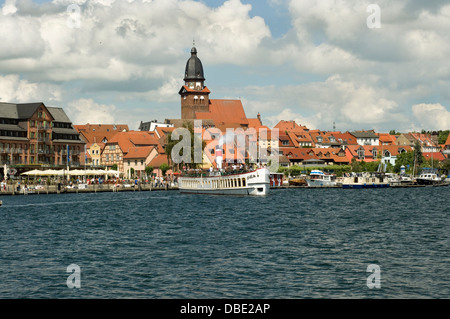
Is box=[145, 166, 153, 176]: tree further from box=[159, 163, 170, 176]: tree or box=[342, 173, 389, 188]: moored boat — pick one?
box=[342, 173, 389, 188]: moored boat

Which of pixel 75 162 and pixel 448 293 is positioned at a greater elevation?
pixel 75 162

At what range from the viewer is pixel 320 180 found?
17112 cm

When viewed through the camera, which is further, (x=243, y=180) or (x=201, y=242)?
(x=243, y=180)

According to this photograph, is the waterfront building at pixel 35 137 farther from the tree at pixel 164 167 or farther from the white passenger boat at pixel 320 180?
the white passenger boat at pixel 320 180

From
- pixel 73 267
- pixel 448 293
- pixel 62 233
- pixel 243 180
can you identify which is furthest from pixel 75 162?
pixel 448 293

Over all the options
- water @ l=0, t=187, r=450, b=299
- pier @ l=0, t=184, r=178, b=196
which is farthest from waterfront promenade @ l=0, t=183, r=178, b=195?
water @ l=0, t=187, r=450, b=299

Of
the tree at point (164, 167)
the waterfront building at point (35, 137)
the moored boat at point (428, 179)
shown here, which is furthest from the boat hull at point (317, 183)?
the waterfront building at point (35, 137)

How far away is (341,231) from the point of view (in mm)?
53781

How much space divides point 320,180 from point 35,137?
69.4m

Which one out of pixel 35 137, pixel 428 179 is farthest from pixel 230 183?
pixel 428 179
